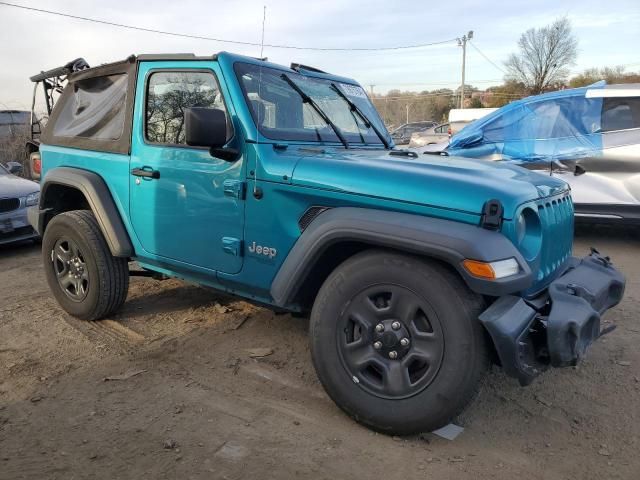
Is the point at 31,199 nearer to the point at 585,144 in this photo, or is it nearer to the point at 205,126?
the point at 205,126

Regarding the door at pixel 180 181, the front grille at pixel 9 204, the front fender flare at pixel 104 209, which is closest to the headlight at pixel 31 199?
the front grille at pixel 9 204

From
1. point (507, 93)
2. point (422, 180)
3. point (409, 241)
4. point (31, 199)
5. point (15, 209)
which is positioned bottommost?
point (15, 209)

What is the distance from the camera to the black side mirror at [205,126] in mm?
2971

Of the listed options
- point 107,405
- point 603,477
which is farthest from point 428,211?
point 107,405

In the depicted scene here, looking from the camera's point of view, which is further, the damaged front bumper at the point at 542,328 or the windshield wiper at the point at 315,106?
the windshield wiper at the point at 315,106

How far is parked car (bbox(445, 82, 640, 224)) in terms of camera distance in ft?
21.6

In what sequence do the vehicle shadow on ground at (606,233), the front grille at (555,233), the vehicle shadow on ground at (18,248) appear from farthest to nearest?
1. the vehicle shadow on ground at (606,233)
2. the vehicle shadow on ground at (18,248)
3. the front grille at (555,233)

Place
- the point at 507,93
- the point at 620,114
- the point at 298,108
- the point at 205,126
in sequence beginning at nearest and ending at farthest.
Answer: the point at 205,126 < the point at 298,108 < the point at 620,114 < the point at 507,93

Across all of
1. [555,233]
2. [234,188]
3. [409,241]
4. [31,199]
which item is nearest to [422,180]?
[409,241]

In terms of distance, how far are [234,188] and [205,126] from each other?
434 millimetres

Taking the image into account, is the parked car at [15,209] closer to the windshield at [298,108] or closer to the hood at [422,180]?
the windshield at [298,108]

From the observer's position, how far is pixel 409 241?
8.48ft

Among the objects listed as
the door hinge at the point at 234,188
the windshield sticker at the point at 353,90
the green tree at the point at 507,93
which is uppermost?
the green tree at the point at 507,93

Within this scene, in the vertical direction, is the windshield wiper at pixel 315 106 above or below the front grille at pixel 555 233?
above
